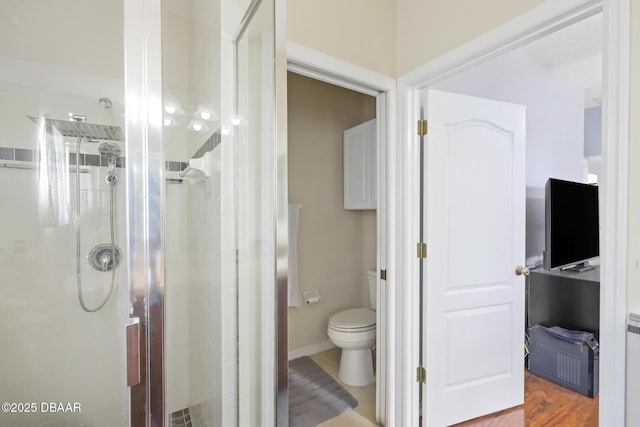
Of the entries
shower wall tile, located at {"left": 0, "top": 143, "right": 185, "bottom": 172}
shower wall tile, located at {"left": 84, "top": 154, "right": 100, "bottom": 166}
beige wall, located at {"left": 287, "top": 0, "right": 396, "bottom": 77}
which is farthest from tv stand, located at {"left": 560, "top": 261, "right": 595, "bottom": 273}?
shower wall tile, located at {"left": 84, "top": 154, "right": 100, "bottom": 166}

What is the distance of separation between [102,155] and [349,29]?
1291mm

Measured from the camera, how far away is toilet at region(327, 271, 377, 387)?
2.18 metres

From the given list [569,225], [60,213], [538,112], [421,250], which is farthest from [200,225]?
[538,112]

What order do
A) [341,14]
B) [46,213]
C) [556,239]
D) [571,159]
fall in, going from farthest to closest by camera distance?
[571,159], [556,239], [341,14], [46,213]

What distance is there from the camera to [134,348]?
779 millimetres

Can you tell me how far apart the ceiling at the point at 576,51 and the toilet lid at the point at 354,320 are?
2.42 m

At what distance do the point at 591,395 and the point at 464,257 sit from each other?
141cm

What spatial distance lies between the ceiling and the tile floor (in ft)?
9.26

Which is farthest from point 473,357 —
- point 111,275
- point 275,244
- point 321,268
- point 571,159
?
point 571,159

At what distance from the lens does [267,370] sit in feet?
3.21

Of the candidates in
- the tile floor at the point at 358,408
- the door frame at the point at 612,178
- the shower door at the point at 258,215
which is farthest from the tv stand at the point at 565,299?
the shower door at the point at 258,215

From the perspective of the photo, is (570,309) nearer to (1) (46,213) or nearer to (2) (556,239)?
(2) (556,239)

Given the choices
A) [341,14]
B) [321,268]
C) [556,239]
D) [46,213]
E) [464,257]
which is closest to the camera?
[46,213]

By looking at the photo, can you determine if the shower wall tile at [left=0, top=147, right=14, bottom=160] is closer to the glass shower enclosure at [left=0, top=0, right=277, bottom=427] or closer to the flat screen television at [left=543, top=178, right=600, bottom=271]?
the glass shower enclosure at [left=0, top=0, right=277, bottom=427]
